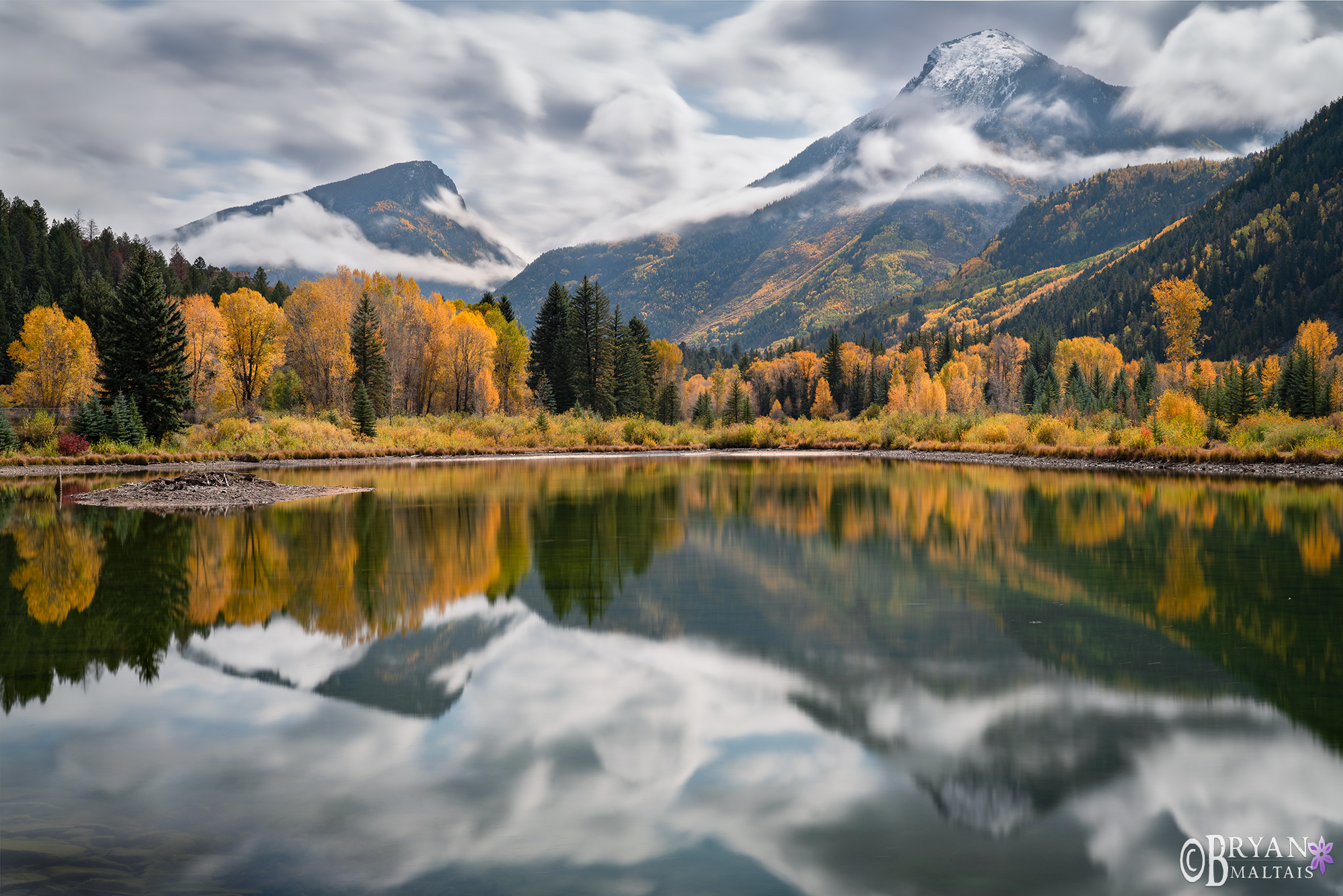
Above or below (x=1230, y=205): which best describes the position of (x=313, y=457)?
below

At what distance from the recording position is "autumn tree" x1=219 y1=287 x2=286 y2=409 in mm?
57719

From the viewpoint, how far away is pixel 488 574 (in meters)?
11.5

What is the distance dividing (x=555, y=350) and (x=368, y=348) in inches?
892

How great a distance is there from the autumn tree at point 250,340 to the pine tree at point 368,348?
487cm

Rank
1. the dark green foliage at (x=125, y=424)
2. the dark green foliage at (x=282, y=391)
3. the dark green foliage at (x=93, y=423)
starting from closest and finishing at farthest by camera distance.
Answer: the dark green foliage at (x=125, y=424) < the dark green foliage at (x=93, y=423) < the dark green foliage at (x=282, y=391)

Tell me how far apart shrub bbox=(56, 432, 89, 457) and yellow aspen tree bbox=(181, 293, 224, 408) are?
50.9 ft

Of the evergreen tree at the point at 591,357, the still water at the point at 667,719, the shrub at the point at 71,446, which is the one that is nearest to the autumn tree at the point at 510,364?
the evergreen tree at the point at 591,357

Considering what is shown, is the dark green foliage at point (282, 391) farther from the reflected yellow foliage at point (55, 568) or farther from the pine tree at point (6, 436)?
the reflected yellow foliage at point (55, 568)

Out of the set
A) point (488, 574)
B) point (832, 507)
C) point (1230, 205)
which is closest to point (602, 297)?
point (832, 507)

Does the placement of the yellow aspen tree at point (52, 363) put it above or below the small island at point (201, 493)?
above

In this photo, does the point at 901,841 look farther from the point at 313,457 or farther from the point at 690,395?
the point at 690,395

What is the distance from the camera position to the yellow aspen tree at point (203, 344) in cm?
5512

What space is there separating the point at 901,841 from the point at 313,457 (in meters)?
43.9

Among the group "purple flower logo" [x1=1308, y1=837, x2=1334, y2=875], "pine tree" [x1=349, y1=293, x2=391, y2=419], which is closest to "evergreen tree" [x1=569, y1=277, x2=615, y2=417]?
"pine tree" [x1=349, y1=293, x2=391, y2=419]
